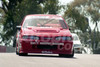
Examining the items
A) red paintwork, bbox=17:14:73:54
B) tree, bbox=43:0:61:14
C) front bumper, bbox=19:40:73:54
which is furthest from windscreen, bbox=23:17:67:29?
tree, bbox=43:0:61:14

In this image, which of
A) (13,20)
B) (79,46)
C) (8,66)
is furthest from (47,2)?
(8,66)

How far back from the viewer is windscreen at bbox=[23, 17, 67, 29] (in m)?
16.4

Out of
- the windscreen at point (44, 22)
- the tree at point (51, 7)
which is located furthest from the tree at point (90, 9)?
the windscreen at point (44, 22)

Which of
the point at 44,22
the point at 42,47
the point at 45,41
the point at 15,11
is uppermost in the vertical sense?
the point at 15,11

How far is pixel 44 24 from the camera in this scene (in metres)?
16.5

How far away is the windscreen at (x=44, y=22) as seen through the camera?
16.4 m

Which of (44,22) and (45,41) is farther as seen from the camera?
(44,22)

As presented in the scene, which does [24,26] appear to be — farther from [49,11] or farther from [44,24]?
[49,11]

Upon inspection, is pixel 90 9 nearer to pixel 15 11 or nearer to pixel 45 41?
pixel 15 11

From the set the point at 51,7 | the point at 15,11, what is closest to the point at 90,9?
the point at 51,7

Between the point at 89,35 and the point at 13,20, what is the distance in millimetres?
25504

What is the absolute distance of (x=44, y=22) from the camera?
16672 millimetres

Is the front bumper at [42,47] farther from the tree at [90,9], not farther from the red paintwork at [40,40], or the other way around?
the tree at [90,9]

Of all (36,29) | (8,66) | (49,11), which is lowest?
(8,66)
